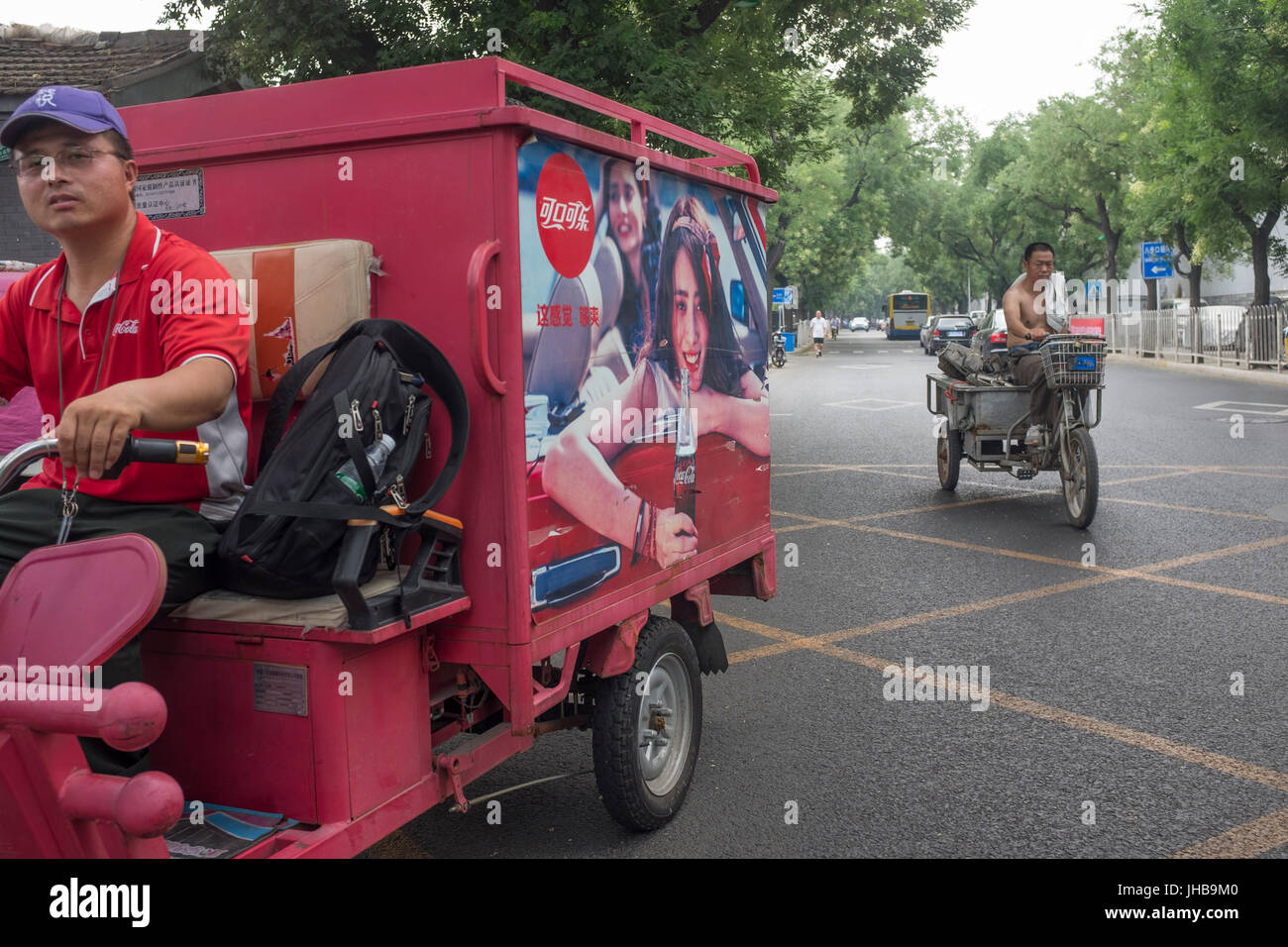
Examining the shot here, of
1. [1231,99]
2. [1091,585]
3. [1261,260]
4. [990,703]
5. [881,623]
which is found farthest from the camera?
[1261,260]

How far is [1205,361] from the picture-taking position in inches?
1261

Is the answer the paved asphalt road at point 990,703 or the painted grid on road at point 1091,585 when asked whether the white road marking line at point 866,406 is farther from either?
the paved asphalt road at point 990,703

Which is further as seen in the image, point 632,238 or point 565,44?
point 565,44

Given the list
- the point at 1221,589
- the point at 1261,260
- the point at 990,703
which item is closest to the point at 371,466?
the point at 990,703

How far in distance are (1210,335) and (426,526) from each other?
34042 millimetres

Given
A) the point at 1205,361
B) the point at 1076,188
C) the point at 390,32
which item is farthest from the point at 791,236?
the point at 390,32

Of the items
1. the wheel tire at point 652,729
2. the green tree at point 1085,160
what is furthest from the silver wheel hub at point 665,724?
the green tree at point 1085,160

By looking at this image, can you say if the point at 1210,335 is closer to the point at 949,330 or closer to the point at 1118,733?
the point at 949,330

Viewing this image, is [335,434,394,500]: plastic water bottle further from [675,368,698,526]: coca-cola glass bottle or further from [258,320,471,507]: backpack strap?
[675,368,698,526]: coca-cola glass bottle

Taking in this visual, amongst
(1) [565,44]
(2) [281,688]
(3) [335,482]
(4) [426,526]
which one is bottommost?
(2) [281,688]

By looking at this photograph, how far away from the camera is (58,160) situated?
2.87 metres

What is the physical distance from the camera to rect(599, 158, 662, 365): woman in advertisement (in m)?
3.79

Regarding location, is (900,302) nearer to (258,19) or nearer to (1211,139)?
(1211,139)

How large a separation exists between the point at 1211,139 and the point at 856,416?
13639 millimetres
